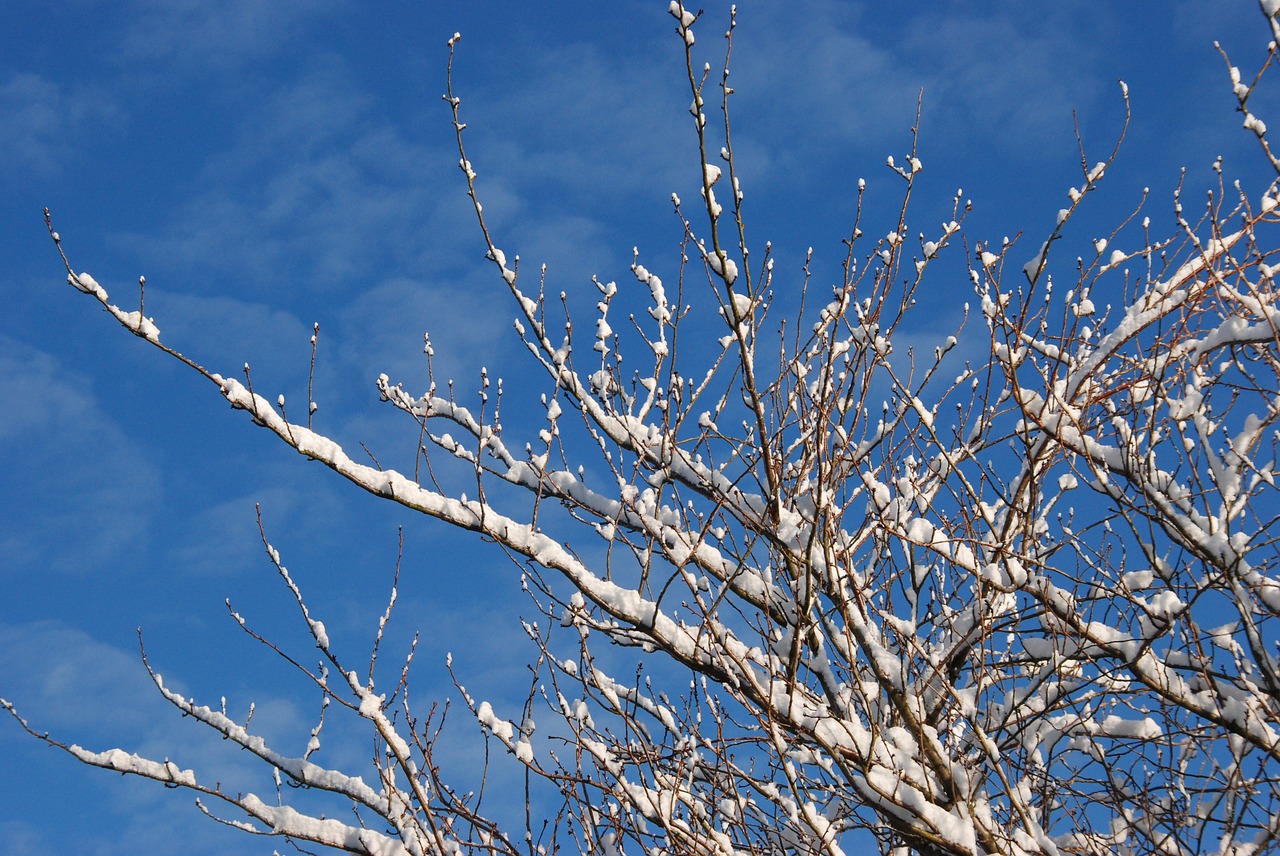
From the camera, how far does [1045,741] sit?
187 inches

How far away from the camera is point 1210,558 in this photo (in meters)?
3.47

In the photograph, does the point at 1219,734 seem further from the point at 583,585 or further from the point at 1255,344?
the point at 583,585

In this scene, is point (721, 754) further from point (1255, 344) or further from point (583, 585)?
point (1255, 344)

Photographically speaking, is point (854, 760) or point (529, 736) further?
point (529, 736)

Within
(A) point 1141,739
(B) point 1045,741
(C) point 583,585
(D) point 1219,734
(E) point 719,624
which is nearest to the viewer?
(C) point 583,585

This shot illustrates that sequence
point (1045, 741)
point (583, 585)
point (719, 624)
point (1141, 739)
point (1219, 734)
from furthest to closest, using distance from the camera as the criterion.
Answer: point (1045, 741), point (1141, 739), point (1219, 734), point (719, 624), point (583, 585)

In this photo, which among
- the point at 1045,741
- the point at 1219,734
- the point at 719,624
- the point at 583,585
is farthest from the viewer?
the point at 1045,741

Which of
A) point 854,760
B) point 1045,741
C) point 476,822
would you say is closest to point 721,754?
point 854,760

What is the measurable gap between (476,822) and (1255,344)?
12.2 feet

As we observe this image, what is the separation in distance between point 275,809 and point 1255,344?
4.18 meters

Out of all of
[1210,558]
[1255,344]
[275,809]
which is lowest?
[275,809]

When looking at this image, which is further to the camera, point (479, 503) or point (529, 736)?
point (529, 736)

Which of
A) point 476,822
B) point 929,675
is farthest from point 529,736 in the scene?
point 929,675

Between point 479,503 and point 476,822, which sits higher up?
point 479,503
